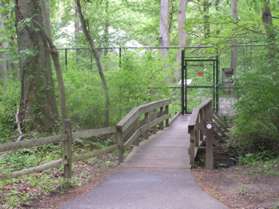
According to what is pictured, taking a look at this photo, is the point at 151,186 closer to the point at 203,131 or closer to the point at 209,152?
the point at 209,152

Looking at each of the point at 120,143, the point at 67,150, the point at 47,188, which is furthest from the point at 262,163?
the point at 47,188

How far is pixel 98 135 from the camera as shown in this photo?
902 centimetres

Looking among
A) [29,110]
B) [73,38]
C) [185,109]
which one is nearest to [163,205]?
[29,110]

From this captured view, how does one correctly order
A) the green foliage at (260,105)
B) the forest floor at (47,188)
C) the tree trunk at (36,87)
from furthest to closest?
1. the tree trunk at (36,87)
2. the green foliage at (260,105)
3. the forest floor at (47,188)

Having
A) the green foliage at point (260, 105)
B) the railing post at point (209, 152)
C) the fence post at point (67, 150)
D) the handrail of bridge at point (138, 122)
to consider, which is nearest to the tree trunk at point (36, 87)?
the handrail of bridge at point (138, 122)

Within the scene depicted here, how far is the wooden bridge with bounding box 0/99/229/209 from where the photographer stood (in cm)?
649

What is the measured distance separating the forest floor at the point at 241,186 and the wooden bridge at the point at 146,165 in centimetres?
26

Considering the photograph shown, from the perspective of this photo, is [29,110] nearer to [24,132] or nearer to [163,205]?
[24,132]

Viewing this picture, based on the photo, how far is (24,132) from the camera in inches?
468

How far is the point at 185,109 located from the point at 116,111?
651 centimetres

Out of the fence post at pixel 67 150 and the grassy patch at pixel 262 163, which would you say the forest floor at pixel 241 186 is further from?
the fence post at pixel 67 150

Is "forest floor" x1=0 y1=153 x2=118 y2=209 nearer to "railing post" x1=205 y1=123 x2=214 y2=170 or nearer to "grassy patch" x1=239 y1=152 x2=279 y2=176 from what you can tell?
"railing post" x1=205 y1=123 x2=214 y2=170

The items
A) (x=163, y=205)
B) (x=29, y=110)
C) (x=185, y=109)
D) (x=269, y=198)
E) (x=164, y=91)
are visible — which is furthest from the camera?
(x=185, y=109)

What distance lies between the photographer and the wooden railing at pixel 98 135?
666 cm
